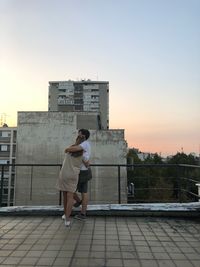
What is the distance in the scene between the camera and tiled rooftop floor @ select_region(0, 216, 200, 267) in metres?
5.07

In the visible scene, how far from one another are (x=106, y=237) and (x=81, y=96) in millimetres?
89939

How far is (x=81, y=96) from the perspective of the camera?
9562 centimetres

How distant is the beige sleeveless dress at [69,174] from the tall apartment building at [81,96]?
8288 centimetres

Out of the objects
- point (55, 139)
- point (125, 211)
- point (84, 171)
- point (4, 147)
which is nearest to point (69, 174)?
point (84, 171)

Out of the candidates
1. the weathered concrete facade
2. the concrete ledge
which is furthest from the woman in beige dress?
the weathered concrete facade

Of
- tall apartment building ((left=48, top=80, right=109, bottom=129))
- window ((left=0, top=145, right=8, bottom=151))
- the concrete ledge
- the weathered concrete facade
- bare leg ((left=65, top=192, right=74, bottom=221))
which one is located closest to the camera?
bare leg ((left=65, top=192, right=74, bottom=221))

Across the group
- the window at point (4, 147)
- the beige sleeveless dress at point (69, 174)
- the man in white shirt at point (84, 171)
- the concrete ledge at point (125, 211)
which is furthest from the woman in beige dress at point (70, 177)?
the window at point (4, 147)

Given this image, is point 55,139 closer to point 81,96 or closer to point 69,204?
point 69,204

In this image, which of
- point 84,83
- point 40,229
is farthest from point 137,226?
point 84,83

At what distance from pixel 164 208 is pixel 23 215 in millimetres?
2953

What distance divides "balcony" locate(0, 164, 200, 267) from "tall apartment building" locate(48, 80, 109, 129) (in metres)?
82.1

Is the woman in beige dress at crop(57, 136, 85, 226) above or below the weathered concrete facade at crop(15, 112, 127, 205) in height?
below

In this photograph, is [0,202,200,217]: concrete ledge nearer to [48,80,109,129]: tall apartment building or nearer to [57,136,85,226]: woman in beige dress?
[57,136,85,226]: woman in beige dress

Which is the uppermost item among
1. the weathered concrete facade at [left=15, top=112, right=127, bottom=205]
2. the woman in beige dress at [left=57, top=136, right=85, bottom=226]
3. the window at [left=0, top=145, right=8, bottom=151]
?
the window at [left=0, top=145, right=8, bottom=151]
